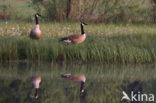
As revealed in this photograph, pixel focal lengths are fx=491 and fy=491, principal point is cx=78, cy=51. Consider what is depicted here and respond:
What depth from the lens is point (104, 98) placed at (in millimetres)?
9945

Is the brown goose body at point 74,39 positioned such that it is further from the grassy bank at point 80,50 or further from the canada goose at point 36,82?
the canada goose at point 36,82

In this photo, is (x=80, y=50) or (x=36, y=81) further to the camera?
(x=80, y=50)

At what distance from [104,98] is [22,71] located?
3.46 metres

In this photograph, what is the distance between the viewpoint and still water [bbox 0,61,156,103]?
9.84 m

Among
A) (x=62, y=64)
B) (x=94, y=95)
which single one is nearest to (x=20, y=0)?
(x=62, y=64)

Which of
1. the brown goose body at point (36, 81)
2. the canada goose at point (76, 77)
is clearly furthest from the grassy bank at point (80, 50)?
the brown goose body at point (36, 81)

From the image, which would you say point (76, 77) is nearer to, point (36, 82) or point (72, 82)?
point (72, 82)

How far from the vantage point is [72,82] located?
37.0ft

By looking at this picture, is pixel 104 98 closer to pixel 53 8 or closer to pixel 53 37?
pixel 53 37

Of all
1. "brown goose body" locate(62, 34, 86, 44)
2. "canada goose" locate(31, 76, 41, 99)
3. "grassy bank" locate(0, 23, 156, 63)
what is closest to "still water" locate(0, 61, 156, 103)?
"canada goose" locate(31, 76, 41, 99)

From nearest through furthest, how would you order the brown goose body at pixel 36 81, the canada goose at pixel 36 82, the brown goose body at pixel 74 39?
the canada goose at pixel 36 82
the brown goose body at pixel 36 81
the brown goose body at pixel 74 39

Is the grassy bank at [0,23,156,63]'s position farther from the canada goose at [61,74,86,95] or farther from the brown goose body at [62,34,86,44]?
the canada goose at [61,74,86,95]

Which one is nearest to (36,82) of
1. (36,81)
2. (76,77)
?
Answer: (36,81)

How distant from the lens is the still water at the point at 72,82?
9.84m
